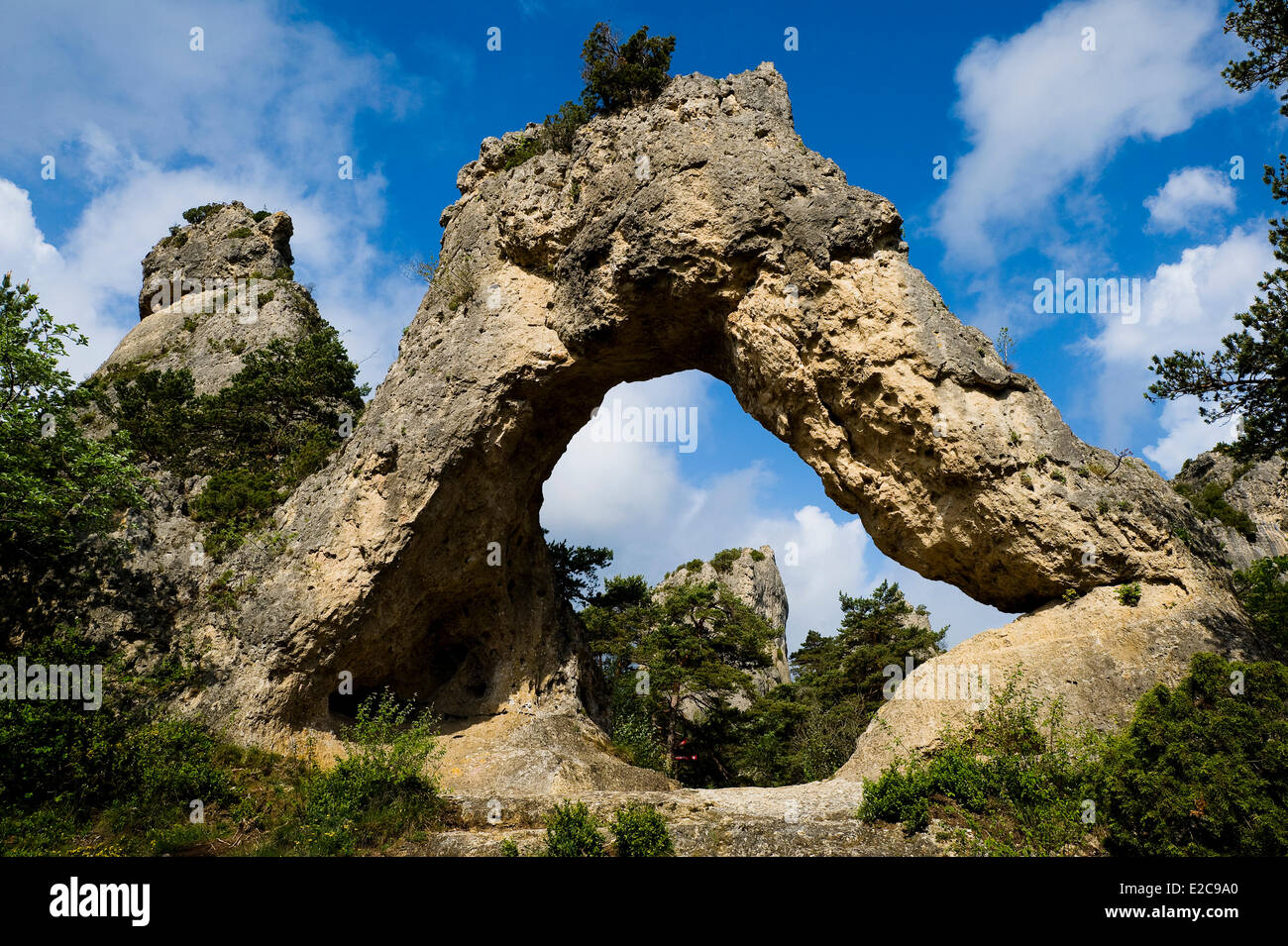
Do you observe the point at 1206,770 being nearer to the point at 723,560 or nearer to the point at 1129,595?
the point at 1129,595

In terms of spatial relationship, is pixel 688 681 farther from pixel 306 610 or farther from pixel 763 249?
pixel 763 249

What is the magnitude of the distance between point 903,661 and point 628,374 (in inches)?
717

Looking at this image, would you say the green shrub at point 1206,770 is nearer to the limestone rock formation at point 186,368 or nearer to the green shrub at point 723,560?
the limestone rock formation at point 186,368

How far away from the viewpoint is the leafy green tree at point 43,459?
43.3ft

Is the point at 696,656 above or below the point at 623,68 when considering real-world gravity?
below

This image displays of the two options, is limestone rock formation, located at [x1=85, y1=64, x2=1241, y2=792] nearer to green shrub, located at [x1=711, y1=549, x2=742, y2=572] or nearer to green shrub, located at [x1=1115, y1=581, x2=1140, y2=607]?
green shrub, located at [x1=1115, y1=581, x2=1140, y2=607]

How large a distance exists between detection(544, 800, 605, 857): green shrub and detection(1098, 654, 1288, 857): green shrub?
6.43 metres

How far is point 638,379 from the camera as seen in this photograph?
1841cm

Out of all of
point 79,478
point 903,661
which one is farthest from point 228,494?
point 903,661

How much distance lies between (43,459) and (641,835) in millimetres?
13161

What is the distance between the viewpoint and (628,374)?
59.1 ft

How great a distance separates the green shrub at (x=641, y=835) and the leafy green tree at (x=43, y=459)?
38.2 ft

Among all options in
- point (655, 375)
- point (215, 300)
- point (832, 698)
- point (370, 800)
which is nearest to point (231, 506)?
point (370, 800)
